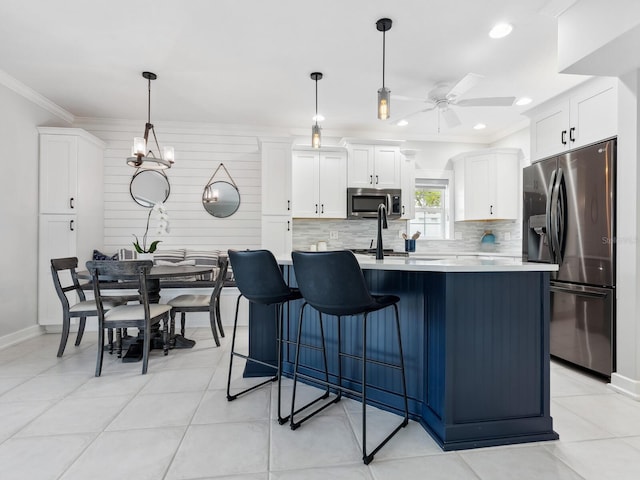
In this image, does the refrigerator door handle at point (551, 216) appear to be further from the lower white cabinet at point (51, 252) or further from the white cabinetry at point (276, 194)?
the lower white cabinet at point (51, 252)

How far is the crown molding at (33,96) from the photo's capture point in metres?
3.47

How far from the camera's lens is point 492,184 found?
480 cm

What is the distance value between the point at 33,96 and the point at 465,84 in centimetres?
445

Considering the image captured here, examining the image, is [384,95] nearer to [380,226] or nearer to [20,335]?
[380,226]

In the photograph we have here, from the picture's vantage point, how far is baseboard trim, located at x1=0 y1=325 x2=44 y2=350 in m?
3.45

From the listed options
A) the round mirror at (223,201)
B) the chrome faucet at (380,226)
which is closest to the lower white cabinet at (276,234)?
the round mirror at (223,201)

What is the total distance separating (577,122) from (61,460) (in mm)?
4138

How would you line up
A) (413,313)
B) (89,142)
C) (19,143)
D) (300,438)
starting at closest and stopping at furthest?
(300,438)
(413,313)
(19,143)
(89,142)

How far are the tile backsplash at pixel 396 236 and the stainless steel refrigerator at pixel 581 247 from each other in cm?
188

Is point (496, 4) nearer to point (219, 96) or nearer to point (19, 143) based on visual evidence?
point (219, 96)

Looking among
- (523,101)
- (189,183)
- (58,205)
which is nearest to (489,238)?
(523,101)

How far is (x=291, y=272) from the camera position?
2.59m

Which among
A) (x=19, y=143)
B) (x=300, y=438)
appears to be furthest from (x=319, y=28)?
(x=19, y=143)

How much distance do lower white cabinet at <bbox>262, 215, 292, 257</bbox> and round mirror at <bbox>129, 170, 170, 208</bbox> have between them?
1.50m
